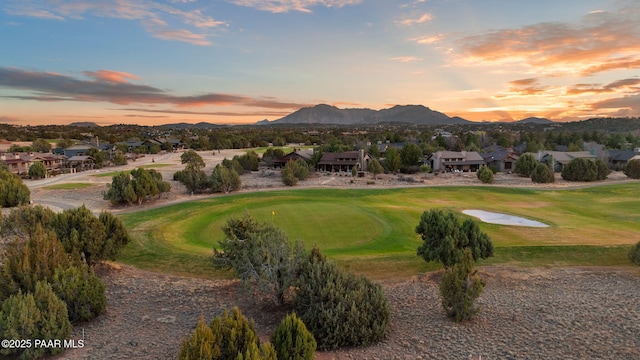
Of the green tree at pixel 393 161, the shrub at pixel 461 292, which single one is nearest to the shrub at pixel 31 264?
the shrub at pixel 461 292

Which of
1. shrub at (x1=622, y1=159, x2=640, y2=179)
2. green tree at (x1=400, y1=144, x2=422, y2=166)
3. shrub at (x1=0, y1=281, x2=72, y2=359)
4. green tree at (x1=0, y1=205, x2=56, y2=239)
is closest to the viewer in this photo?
shrub at (x1=0, y1=281, x2=72, y2=359)

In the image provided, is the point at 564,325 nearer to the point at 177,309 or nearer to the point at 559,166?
the point at 177,309

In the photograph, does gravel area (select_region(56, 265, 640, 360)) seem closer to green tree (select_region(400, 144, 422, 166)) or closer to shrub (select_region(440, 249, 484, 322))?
shrub (select_region(440, 249, 484, 322))

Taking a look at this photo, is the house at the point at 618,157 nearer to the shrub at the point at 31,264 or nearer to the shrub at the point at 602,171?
the shrub at the point at 602,171

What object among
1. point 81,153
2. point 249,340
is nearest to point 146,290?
point 249,340

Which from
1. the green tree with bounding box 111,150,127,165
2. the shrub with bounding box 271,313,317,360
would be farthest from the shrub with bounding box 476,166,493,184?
the green tree with bounding box 111,150,127,165

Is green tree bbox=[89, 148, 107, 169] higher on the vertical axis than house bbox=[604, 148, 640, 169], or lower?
lower
